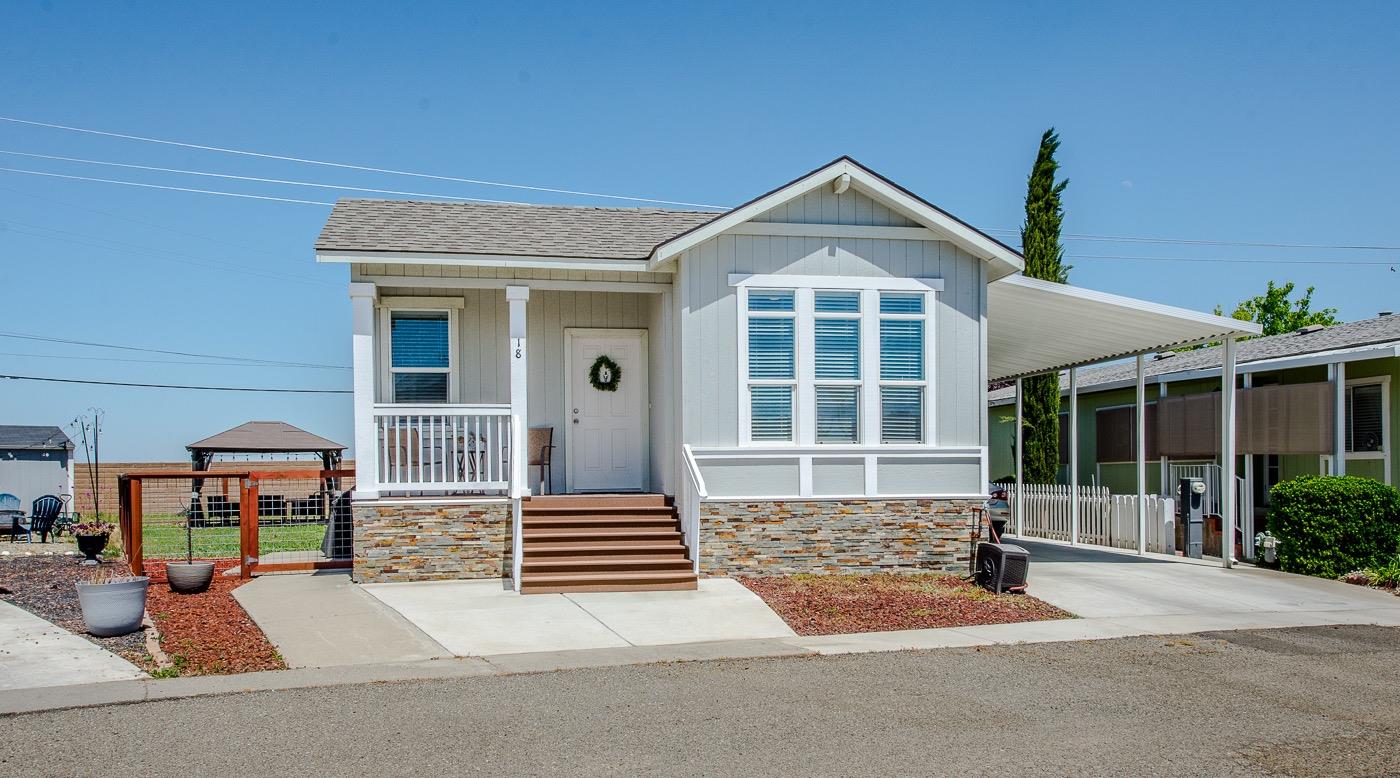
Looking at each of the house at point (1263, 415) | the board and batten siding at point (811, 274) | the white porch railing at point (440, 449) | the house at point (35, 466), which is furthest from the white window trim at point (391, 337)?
the house at point (35, 466)

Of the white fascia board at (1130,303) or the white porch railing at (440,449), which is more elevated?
the white fascia board at (1130,303)

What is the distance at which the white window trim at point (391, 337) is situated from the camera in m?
13.8

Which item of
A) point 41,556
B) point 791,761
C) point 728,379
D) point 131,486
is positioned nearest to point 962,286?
point 728,379

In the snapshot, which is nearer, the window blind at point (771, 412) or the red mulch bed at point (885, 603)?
the red mulch bed at point (885, 603)

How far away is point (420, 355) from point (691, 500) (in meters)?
4.18

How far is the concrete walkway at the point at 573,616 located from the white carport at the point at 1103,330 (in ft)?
18.1

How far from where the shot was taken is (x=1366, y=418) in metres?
15.7

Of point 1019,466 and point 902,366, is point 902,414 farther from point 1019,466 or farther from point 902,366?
point 1019,466

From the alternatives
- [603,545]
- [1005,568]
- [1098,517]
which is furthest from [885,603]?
[1098,517]

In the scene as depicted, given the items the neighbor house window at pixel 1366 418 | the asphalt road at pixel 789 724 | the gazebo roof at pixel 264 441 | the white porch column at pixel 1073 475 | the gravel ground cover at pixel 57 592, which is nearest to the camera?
the asphalt road at pixel 789 724

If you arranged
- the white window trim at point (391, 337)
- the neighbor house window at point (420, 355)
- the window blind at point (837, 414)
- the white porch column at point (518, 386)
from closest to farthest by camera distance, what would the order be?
the white porch column at point (518, 386) → the window blind at point (837, 414) → the white window trim at point (391, 337) → the neighbor house window at point (420, 355)

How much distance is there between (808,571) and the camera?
12500 millimetres

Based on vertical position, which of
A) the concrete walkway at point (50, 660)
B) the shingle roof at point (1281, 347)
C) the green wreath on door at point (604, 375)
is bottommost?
the concrete walkway at point (50, 660)

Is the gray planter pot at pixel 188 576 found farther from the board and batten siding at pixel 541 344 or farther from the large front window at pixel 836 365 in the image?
the large front window at pixel 836 365
